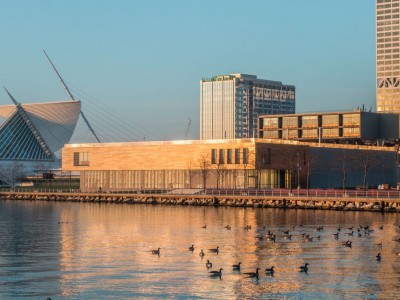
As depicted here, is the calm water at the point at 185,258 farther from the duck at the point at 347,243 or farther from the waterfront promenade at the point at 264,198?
the waterfront promenade at the point at 264,198

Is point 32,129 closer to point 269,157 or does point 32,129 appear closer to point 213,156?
point 213,156

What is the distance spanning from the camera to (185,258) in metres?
52.2

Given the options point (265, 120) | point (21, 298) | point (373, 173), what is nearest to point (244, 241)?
point (21, 298)

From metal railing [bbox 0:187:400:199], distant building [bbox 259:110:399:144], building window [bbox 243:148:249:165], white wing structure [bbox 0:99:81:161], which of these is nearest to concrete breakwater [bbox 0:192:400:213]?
metal railing [bbox 0:187:400:199]

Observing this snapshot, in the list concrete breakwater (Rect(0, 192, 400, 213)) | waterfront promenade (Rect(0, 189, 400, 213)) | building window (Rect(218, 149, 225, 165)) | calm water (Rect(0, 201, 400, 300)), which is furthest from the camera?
building window (Rect(218, 149, 225, 165))

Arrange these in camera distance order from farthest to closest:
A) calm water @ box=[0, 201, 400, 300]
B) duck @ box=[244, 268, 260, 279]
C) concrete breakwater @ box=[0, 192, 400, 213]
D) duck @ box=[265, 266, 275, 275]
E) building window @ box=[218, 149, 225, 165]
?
building window @ box=[218, 149, 225, 165], concrete breakwater @ box=[0, 192, 400, 213], duck @ box=[265, 266, 275, 275], duck @ box=[244, 268, 260, 279], calm water @ box=[0, 201, 400, 300]

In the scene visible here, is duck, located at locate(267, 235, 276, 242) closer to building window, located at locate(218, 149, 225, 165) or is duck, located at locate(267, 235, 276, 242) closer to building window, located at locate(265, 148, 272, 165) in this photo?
building window, located at locate(265, 148, 272, 165)

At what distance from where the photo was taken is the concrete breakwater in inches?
3616

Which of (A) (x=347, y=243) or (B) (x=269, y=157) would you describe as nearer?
(A) (x=347, y=243)

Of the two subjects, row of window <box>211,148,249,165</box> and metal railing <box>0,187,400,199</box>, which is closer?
metal railing <box>0,187,400,199</box>

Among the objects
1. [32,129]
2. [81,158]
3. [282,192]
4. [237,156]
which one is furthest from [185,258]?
[32,129]

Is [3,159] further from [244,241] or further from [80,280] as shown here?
[80,280]

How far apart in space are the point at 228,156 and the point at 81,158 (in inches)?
1057

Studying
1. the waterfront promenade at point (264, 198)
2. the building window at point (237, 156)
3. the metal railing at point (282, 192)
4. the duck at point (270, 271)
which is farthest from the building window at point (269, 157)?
the duck at point (270, 271)
